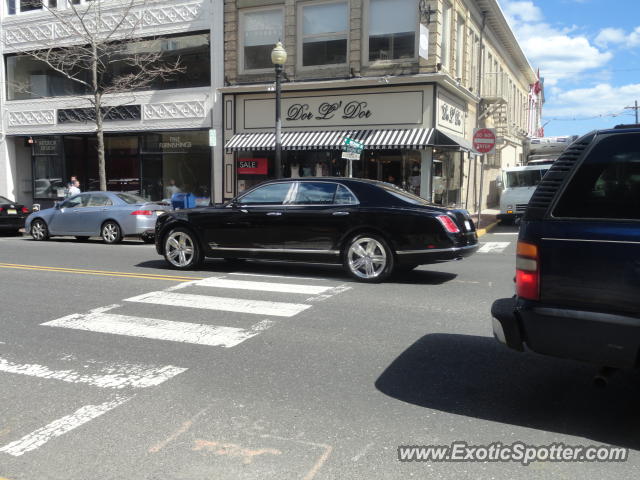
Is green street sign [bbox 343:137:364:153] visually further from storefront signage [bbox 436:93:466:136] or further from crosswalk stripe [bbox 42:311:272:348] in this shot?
crosswalk stripe [bbox 42:311:272:348]

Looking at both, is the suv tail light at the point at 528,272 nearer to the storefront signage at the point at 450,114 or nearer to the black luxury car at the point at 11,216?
the storefront signage at the point at 450,114

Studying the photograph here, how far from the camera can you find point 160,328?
6199 mm

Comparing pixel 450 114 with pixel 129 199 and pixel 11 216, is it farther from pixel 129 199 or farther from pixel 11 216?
pixel 11 216

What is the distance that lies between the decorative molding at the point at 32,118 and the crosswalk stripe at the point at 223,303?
63.7ft

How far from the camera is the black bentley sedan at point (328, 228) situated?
28.1 ft

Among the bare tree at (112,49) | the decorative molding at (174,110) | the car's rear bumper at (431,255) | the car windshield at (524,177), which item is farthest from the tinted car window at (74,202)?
the car windshield at (524,177)

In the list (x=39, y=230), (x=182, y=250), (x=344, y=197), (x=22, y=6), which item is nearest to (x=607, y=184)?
(x=344, y=197)

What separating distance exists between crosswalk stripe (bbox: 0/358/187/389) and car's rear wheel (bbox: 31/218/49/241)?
40.5ft

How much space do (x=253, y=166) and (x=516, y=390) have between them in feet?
57.2

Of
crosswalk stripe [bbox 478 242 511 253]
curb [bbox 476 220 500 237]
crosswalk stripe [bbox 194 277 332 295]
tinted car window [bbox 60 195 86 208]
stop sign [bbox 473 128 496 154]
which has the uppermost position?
stop sign [bbox 473 128 496 154]

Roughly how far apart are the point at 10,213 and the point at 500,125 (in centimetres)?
2267

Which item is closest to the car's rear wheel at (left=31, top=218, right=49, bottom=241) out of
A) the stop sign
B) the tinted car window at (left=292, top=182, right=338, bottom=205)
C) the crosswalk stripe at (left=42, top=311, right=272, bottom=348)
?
the tinted car window at (left=292, top=182, right=338, bottom=205)

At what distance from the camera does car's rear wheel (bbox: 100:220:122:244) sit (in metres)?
15.2

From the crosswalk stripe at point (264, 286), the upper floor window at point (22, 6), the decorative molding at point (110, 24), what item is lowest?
the crosswalk stripe at point (264, 286)
